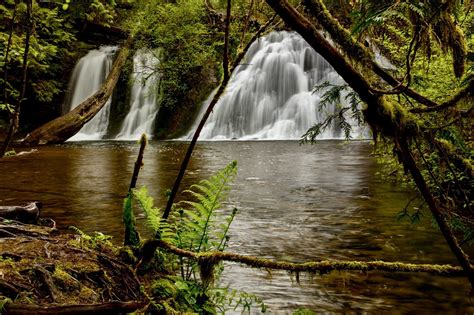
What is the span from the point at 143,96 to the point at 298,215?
21162 millimetres

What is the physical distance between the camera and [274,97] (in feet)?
78.6

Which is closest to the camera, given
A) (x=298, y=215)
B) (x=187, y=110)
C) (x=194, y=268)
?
(x=194, y=268)

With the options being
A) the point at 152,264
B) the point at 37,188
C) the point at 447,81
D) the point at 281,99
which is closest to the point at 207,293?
the point at 152,264

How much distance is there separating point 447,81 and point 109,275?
605 cm

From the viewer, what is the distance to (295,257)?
489 cm

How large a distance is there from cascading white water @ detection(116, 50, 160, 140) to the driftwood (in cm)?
2097

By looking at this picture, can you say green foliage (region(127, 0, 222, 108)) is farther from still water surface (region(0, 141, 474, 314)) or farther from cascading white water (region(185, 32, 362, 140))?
still water surface (region(0, 141, 474, 314))

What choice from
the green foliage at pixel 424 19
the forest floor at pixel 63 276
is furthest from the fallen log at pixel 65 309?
the green foliage at pixel 424 19

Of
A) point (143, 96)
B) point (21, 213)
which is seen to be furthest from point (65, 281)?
point (143, 96)

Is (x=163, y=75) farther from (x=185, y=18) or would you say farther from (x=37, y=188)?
(x=37, y=188)

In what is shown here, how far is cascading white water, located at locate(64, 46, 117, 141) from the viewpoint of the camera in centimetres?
2611

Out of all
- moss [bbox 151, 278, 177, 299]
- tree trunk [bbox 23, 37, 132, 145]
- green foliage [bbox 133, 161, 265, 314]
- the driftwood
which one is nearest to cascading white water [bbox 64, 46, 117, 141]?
tree trunk [bbox 23, 37, 132, 145]

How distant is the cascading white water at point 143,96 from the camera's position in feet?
83.9

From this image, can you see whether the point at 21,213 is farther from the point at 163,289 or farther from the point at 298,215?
the point at 298,215
